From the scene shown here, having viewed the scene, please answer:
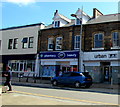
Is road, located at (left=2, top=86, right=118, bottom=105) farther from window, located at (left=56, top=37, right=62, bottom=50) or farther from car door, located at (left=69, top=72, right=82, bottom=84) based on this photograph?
window, located at (left=56, top=37, right=62, bottom=50)

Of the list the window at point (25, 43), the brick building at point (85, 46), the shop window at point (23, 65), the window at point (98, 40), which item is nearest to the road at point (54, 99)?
the brick building at point (85, 46)

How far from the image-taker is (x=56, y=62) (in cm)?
2344

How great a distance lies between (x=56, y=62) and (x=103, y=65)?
6.36 meters

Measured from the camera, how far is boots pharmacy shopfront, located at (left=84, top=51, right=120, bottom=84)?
19.6m

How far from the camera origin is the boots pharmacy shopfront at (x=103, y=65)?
1964cm

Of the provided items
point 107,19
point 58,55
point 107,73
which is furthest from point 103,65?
point 58,55

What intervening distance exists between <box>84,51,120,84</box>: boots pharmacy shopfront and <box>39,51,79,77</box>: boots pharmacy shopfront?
67.2 inches

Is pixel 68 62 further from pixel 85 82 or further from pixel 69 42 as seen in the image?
pixel 85 82

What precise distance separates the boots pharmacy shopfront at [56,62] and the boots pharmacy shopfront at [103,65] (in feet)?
5.60

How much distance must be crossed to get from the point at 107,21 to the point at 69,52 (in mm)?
6140

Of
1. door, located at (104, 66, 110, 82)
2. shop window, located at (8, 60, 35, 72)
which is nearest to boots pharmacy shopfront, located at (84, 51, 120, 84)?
door, located at (104, 66, 110, 82)

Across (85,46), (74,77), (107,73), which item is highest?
(85,46)

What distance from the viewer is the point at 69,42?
22734mm

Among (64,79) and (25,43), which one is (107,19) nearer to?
(64,79)
